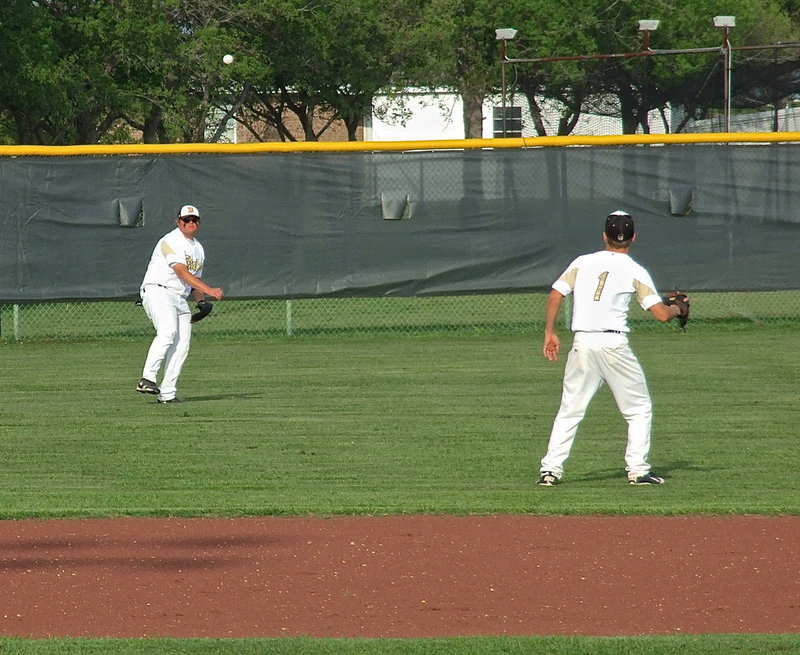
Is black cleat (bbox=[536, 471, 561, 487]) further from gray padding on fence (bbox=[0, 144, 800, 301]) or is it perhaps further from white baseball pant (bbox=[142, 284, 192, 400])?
gray padding on fence (bbox=[0, 144, 800, 301])

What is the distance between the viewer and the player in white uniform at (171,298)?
11867mm

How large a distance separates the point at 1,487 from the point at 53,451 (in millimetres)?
1356

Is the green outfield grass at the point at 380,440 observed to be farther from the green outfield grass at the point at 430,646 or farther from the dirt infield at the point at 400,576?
the dirt infield at the point at 400,576

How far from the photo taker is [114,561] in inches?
262

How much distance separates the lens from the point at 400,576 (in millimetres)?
6383

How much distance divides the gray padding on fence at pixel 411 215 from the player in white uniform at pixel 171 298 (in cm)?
512

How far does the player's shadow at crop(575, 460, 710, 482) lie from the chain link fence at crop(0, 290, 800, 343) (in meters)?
8.70

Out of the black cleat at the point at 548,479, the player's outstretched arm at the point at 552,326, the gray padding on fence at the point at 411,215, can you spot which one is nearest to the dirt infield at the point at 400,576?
the black cleat at the point at 548,479

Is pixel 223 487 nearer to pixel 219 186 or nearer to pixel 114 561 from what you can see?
pixel 114 561

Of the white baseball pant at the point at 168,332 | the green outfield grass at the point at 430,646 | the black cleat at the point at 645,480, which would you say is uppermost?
the white baseball pant at the point at 168,332

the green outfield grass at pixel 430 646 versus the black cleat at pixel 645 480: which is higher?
the green outfield grass at pixel 430 646

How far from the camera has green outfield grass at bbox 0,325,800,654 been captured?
784 cm

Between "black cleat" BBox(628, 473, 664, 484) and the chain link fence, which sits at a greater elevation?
the chain link fence

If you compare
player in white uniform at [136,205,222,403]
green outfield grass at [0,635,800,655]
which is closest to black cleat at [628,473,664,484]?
green outfield grass at [0,635,800,655]
